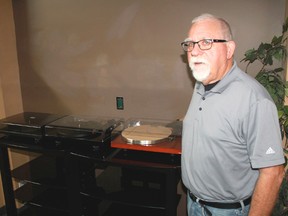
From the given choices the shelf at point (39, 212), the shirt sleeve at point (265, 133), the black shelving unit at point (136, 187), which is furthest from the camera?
the shelf at point (39, 212)

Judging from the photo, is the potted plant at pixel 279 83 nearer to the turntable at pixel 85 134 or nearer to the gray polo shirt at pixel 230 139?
the gray polo shirt at pixel 230 139

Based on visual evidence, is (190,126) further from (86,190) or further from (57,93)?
(57,93)

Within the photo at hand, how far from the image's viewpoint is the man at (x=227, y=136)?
3.41ft

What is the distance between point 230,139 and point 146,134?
24.4 inches

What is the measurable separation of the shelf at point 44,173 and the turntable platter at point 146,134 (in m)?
0.62

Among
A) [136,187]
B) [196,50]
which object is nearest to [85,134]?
[136,187]

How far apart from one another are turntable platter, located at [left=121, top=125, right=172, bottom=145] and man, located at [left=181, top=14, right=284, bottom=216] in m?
0.29

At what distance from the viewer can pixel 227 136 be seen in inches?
44.1

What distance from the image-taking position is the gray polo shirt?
3.38ft

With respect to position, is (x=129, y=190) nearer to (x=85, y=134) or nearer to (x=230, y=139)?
(x=85, y=134)

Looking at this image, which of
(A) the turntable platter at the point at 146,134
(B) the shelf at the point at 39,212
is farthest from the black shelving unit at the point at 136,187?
(B) the shelf at the point at 39,212

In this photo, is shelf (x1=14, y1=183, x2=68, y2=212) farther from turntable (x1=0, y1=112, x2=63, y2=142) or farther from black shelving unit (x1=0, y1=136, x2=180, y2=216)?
turntable (x1=0, y1=112, x2=63, y2=142)

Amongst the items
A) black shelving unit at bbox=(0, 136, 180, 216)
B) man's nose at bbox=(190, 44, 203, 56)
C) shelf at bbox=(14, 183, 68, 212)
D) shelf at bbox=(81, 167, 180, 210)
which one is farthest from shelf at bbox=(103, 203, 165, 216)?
man's nose at bbox=(190, 44, 203, 56)

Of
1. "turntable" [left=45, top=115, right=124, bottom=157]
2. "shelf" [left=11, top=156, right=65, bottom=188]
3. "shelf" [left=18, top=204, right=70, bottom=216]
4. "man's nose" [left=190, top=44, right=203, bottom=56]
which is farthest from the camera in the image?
"shelf" [left=18, top=204, right=70, bottom=216]
